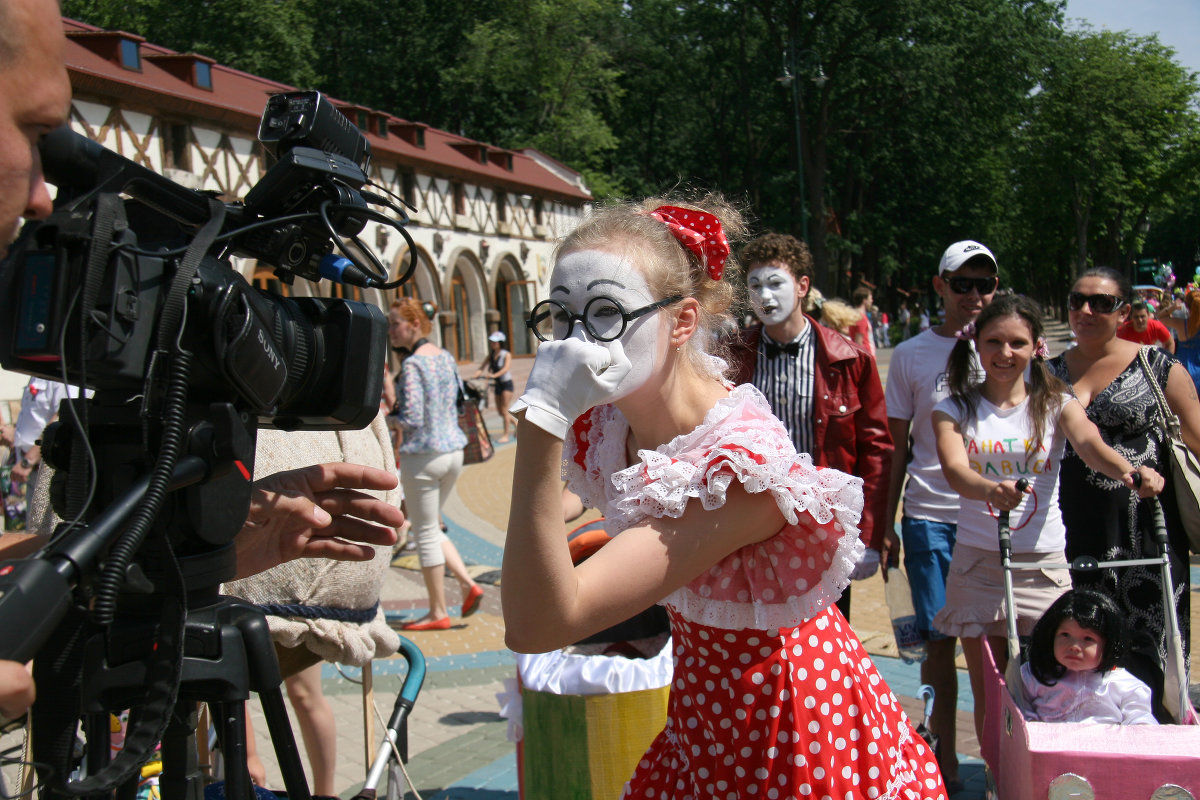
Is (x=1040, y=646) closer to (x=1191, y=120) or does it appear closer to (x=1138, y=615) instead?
(x=1138, y=615)

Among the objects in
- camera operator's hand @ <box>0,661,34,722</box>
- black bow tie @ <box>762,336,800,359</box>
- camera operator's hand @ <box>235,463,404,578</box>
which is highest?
black bow tie @ <box>762,336,800,359</box>

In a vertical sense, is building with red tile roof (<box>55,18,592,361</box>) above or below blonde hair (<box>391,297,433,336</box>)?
above

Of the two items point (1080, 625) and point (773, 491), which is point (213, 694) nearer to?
point (773, 491)

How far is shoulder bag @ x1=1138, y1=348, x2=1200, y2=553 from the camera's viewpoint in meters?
3.77

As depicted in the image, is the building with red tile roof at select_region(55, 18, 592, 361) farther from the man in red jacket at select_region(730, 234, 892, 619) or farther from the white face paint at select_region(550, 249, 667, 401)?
the white face paint at select_region(550, 249, 667, 401)

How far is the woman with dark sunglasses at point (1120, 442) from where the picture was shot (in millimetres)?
3818

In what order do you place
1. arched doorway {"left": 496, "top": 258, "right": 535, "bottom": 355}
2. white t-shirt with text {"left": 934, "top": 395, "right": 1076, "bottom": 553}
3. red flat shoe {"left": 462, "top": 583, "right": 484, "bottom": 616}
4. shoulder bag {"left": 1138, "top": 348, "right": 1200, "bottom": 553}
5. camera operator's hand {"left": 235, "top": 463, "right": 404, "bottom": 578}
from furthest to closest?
arched doorway {"left": 496, "top": 258, "right": 535, "bottom": 355} < red flat shoe {"left": 462, "top": 583, "right": 484, "bottom": 616} < shoulder bag {"left": 1138, "top": 348, "right": 1200, "bottom": 553} < white t-shirt with text {"left": 934, "top": 395, "right": 1076, "bottom": 553} < camera operator's hand {"left": 235, "top": 463, "right": 404, "bottom": 578}

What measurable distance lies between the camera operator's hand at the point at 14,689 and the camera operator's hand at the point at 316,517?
2.02 feet

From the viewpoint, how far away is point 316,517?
5.55 ft

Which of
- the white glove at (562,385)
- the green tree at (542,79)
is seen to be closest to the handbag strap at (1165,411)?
the white glove at (562,385)

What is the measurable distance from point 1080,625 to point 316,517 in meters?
2.40

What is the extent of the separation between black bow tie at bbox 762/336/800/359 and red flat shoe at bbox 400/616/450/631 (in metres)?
2.79

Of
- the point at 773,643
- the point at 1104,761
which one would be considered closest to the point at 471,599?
the point at 1104,761

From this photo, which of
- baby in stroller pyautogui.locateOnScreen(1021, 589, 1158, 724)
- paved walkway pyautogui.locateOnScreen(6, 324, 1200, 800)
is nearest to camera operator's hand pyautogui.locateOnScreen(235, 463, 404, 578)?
paved walkway pyautogui.locateOnScreen(6, 324, 1200, 800)
